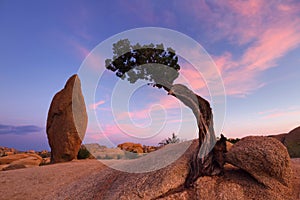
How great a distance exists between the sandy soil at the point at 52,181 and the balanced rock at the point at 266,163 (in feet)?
1.92

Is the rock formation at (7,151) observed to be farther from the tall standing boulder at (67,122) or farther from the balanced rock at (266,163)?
the balanced rock at (266,163)

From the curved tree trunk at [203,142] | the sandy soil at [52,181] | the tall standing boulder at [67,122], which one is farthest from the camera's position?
the tall standing boulder at [67,122]

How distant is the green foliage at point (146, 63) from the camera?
6.20 m

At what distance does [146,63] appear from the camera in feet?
20.8

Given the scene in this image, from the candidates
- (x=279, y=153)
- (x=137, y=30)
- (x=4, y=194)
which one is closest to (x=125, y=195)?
(x=279, y=153)

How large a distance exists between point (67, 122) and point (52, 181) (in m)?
5.23

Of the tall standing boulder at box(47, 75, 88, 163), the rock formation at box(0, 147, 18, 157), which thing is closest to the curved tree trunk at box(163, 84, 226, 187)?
the tall standing boulder at box(47, 75, 88, 163)

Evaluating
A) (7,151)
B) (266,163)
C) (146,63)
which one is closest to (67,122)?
(146,63)

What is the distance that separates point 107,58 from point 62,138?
28.4 feet

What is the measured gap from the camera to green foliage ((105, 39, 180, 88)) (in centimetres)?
620

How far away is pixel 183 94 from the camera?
5.96 metres

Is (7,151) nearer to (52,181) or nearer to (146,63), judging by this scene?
(52,181)

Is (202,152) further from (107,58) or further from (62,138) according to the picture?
(62,138)

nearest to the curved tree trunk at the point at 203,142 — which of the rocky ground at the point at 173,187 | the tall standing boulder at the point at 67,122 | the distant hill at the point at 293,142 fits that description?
the rocky ground at the point at 173,187
